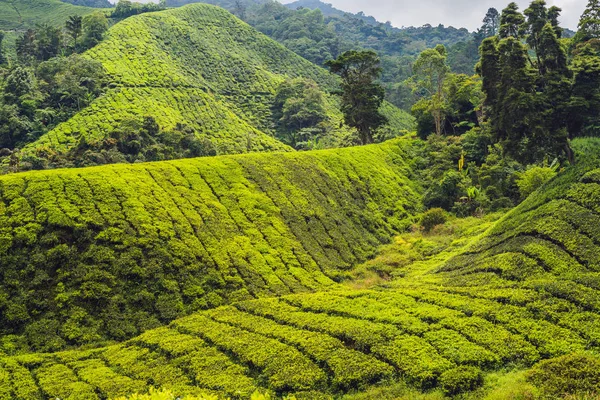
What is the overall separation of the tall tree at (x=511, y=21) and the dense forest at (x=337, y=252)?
0.12m

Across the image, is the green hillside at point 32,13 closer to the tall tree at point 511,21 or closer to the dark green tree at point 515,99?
the tall tree at point 511,21

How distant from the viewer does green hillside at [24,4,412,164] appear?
151 feet

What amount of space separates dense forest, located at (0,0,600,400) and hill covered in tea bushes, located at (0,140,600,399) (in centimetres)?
7

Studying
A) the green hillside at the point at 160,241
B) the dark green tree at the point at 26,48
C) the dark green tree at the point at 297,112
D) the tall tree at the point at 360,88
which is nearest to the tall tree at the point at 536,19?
the green hillside at the point at 160,241

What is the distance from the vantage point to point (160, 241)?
1969 cm

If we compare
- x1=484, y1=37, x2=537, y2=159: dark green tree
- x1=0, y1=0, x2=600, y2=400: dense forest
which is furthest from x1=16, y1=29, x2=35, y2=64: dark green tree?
x1=484, y1=37, x2=537, y2=159: dark green tree

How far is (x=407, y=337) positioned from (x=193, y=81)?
57.8 metres

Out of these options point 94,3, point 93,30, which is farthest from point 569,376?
point 94,3

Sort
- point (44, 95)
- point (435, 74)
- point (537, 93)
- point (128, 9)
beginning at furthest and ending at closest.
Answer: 1. point (128, 9)
2. point (44, 95)
3. point (435, 74)
4. point (537, 93)

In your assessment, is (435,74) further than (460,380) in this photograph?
Yes

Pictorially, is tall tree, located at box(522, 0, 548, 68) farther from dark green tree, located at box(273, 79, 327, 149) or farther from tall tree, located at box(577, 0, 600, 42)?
dark green tree, located at box(273, 79, 327, 149)

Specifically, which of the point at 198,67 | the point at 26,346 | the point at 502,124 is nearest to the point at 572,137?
the point at 502,124

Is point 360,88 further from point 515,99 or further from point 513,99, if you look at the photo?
point 515,99

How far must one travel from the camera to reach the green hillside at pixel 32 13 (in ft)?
322
